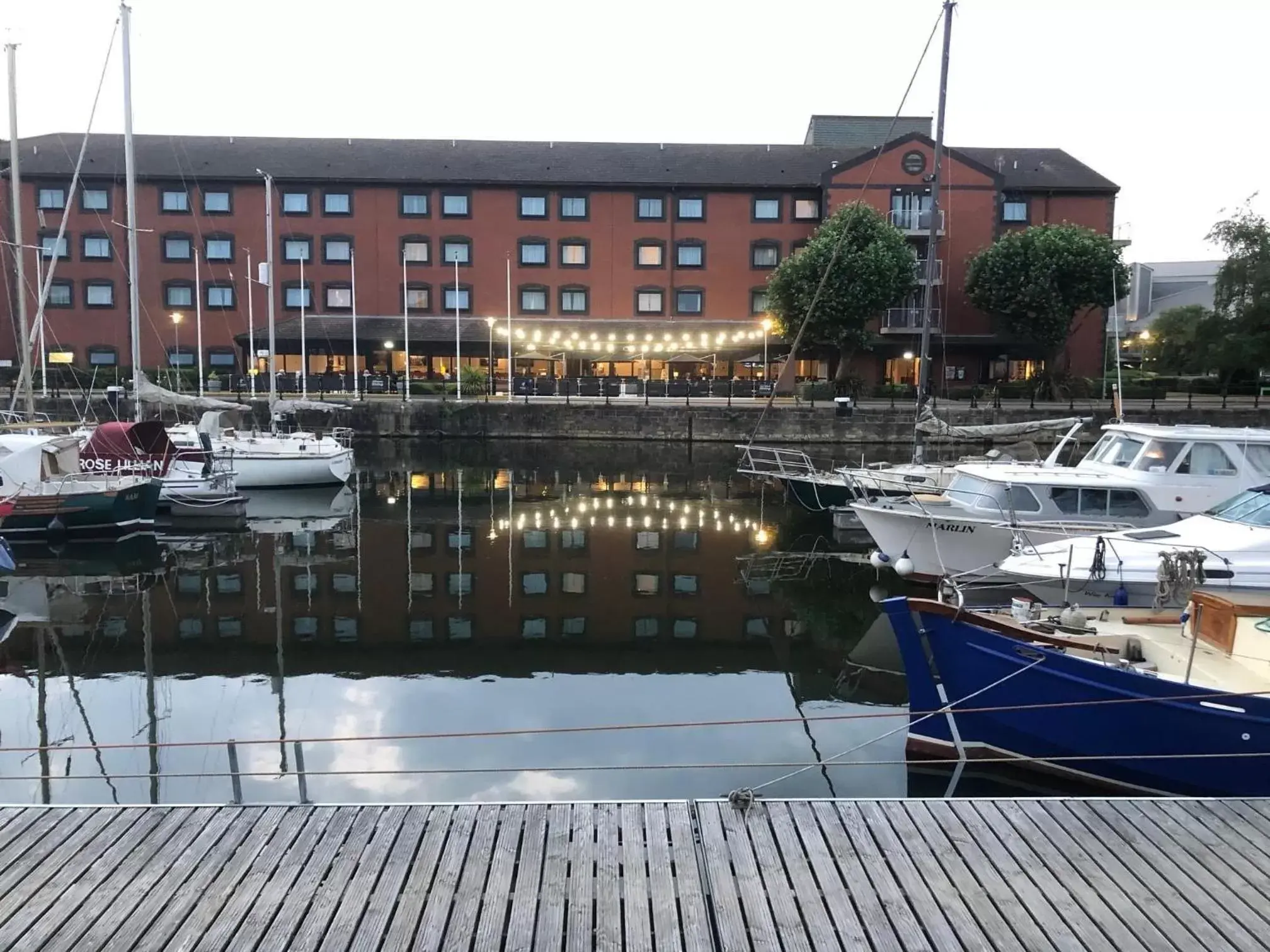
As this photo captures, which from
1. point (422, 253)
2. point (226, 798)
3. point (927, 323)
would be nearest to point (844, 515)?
point (927, 323)

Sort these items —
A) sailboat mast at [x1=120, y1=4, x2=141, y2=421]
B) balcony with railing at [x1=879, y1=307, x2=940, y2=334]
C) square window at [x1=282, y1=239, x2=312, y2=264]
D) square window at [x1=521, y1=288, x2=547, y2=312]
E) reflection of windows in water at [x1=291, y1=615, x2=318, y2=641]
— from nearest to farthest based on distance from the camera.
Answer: reflection of windows in water at [x1=291, y1=615, x2=318, y2=641]
sailboat mast at [x1=120, y1=4, x2=141, y2=421]
balcony with railing at [x1=879, y1=307, x2=940, y2=334]
square window at [x1=282, y1=239, x2=312, y2=264]
square window at [x1=521, y1=288, x2=547, y2=312]

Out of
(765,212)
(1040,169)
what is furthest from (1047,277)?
(765,212)

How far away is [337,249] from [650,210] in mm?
17882

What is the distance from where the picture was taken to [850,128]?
198ft

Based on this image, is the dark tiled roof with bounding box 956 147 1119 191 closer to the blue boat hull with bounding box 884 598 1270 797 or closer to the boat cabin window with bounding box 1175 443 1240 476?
the boat cabin window with bounding box 1175 443 1240 476

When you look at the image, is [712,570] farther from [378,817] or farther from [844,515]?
[378,817]

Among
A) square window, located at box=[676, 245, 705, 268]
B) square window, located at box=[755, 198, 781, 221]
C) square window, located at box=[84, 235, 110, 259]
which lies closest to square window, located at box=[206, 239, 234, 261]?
square window, located at box=[84, 235, 110, 259]

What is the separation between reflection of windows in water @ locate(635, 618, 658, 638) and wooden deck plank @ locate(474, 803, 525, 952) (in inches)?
358

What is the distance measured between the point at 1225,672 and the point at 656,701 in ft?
21.6

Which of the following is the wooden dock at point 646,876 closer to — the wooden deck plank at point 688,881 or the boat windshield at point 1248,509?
the wooden deck plank at point 688,881

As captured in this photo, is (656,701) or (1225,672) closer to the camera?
(1225,672)

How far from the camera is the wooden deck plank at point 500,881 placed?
212 inches

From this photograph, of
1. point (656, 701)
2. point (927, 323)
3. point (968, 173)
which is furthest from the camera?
point (968, 173)

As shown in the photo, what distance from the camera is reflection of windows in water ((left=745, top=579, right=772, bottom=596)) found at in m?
19.0
